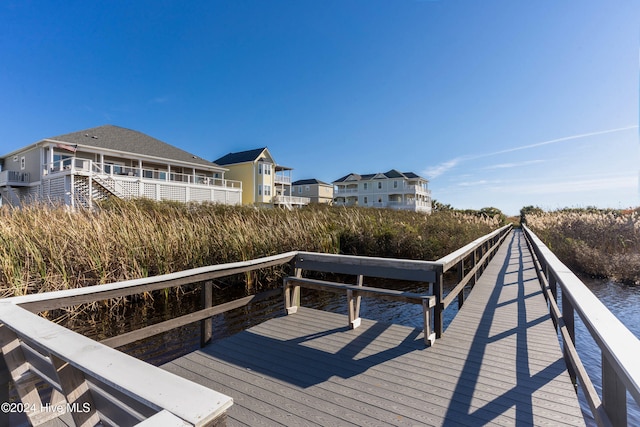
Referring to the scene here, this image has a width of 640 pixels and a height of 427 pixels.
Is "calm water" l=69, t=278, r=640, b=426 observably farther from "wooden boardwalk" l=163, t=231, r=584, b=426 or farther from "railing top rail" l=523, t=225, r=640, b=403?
"railing top rail" l=523, t=225, r=640, b=403

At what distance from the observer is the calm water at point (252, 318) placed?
447 centimetres

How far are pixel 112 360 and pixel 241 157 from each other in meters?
35.7

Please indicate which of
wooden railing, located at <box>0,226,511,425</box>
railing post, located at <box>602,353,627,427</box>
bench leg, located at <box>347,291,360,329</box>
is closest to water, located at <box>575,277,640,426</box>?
railing post, located at <box>602,353,627,427</box>

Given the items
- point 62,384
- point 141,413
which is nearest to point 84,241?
point 62,384

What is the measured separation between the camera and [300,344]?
11.5ft

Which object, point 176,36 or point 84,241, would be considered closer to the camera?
point 84,241

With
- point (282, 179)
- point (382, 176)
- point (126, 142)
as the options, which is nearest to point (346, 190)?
point (382, 176)

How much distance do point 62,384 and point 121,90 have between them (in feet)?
82.3

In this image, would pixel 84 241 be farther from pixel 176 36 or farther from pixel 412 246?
pixel 176 36

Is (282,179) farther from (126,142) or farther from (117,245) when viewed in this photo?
(117,245)

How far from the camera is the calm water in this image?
14.7 ft

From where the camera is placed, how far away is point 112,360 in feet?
3.67

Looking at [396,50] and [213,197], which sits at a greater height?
[396,50]

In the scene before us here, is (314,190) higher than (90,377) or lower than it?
higher
